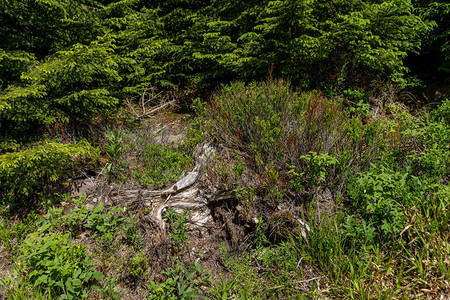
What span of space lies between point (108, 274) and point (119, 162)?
6.03ft

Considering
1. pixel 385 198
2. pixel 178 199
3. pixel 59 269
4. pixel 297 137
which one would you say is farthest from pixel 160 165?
pixel 385 198

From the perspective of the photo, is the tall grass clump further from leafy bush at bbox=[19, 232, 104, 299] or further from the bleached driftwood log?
leafy bush at bbox=[19, 232, 104, 299]

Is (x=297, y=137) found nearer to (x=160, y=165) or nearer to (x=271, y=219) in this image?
(x=271, y=219)

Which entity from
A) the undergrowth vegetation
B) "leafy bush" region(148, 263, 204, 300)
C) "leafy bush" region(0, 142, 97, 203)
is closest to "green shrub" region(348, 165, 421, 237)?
the undergrowth vegetation

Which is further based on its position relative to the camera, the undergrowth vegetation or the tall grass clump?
the tall grass clump

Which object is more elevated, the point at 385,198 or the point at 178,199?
the point at 385,198

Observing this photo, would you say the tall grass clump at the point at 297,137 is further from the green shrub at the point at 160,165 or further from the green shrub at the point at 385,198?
the green shrub at the point at 160,165

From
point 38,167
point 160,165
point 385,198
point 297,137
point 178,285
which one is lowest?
point 178,285

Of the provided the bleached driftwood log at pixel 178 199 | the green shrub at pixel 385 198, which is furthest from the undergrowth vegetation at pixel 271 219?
the bleached driftwood log at pixel 178 199

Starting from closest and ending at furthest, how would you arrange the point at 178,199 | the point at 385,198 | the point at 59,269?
the point at 59,269, the point at 385,198, the point at 178,199

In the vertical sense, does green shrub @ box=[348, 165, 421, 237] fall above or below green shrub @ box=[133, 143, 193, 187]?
above

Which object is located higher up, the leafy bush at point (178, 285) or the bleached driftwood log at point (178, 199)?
the bleached driftwood log at point (178, 199)

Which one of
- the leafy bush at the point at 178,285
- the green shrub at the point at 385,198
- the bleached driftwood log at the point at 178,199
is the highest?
the green shrub at the point at 385,198

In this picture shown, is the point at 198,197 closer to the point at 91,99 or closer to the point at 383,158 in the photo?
the point at 383,158
